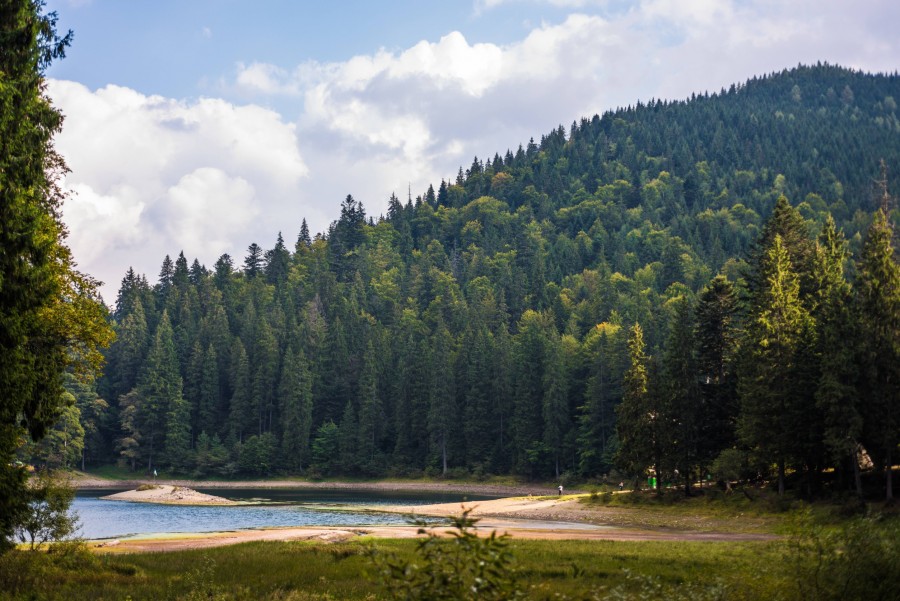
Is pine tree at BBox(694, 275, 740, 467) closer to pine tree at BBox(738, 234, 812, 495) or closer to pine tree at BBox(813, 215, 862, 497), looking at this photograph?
pine tree at BBox(738, 234, 812, 495)

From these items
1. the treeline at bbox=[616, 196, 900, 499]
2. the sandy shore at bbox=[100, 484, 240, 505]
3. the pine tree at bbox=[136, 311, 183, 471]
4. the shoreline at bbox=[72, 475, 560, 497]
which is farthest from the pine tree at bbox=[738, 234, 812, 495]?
the pine tree at bbox=[136, 311, 183, 471]

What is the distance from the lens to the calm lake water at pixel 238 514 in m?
59.5

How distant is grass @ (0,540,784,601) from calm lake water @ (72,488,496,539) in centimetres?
1799

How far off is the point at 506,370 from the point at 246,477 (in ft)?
150

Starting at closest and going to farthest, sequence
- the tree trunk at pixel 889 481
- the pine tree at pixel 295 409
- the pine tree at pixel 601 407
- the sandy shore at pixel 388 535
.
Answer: the sandy shore at pixel 388 535 < the tree trunk at pixel 889 481 < the pine tree at pixel 601 407 < the pine tree at pixel 295 409

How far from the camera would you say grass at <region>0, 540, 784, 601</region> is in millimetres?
20781

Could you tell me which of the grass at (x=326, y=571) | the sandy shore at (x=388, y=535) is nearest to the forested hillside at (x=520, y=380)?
the sandy shore at (x=388, y=535)

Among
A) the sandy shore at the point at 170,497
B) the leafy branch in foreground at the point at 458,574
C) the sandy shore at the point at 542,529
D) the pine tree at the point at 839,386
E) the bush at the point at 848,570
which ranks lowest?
the sandy shore at the point at 170,497

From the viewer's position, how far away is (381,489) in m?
119

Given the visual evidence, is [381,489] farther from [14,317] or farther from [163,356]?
[14,317]

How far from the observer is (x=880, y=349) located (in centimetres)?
4872

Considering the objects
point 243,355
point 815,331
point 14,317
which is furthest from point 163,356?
point 14,317

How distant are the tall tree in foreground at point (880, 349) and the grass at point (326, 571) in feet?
Result: 53.3

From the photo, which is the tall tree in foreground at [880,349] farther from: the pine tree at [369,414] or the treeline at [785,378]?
the pine tree at [369,414]
